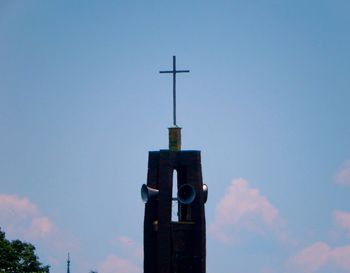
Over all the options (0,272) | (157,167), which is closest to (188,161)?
(157,167)

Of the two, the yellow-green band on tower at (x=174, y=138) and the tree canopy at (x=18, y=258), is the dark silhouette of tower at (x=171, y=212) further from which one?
the tree canopy at (x=18, y=258)

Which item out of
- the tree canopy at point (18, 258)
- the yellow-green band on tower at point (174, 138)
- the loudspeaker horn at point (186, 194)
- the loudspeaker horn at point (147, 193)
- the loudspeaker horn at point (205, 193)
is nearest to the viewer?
the loudspeaker horn at point (147, 193)

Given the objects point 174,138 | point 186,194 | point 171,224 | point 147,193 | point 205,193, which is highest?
point 174,138

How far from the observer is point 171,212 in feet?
177

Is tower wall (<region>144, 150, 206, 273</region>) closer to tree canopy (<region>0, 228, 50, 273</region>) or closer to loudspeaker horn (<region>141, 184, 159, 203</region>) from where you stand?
loudspeaker horn (<region>141, 184, 159, 203</region>)

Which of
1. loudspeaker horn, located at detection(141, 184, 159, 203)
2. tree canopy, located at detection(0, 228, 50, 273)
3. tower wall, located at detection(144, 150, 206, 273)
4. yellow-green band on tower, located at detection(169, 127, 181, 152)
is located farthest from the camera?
tree canopy, located at detection(0, 228, 50, 273)

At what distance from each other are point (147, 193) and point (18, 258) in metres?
24.5

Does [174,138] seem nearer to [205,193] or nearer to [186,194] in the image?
[186,194]

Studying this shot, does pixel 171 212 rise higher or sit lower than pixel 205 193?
lower

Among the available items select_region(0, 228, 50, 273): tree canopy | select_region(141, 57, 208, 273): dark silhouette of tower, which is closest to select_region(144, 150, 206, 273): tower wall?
select_region(141, 57, 208, 273): dark silhouette of tower

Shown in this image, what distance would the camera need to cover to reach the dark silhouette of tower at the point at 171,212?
175 feet

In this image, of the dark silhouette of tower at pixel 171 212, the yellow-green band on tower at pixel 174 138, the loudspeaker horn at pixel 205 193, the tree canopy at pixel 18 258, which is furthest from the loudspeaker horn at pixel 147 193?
the tree canopy at pixel 18 258

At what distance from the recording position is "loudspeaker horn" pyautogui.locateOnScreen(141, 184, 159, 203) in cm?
5381

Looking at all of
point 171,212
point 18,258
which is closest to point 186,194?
point 171,212
